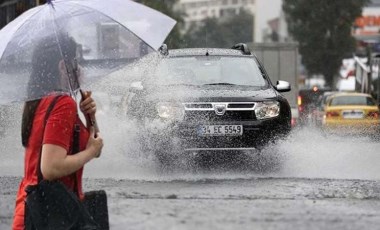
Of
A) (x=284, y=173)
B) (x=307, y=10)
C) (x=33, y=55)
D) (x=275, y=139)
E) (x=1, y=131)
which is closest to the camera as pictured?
(x=33, y=55)

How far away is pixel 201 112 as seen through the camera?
1148cm

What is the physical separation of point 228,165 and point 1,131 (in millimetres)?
3937

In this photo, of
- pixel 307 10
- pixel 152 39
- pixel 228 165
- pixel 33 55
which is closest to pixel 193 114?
pixel 228 165

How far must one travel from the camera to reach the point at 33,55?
182 inches

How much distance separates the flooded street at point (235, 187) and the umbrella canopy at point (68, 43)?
2216 mm

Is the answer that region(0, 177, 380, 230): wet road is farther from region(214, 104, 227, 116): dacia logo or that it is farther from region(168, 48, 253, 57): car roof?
region(168, 48, 253, 57): car roof

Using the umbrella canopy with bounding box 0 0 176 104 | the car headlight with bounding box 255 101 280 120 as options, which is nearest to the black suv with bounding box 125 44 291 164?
the car headlight with bounding box 255 101 280 120

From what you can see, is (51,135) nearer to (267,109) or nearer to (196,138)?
(196,138)

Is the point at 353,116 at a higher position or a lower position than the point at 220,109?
lower

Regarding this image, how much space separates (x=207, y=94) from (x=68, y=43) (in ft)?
23.4

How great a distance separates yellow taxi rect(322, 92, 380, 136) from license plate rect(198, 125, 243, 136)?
11.9 meters

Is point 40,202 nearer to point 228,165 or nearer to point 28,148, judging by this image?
point 28,148

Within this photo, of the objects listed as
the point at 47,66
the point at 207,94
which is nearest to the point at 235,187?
the point at 207,94

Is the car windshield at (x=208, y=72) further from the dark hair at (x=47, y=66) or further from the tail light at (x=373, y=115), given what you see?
the tail light at (x=373, y=115)
